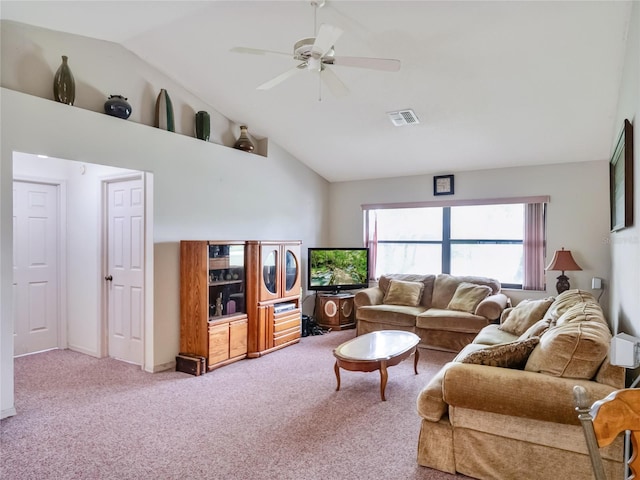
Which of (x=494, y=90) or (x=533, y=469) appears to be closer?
(x=533, y=469)

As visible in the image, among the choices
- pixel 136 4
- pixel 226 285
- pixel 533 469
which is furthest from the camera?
pixel 226 285

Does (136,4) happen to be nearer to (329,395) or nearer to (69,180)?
(69,180)

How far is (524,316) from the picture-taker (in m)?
3.78

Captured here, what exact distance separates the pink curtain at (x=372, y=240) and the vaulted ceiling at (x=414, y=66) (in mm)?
1357

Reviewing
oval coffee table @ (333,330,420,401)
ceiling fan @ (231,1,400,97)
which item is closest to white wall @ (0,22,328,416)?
ceiling fan @ (231,1,400,97)

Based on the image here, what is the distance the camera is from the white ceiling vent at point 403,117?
163 inches

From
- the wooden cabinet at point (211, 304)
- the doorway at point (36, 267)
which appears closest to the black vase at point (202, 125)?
the wooden cabinet at point (211, 304)

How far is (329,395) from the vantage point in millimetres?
3287

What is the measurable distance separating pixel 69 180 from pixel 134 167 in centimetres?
153

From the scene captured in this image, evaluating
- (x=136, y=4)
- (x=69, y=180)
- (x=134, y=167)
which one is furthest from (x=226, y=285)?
(x=136, y=4)

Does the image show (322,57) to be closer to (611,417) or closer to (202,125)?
(202,125)

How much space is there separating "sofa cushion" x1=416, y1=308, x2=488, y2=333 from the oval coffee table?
Answer: 88cm

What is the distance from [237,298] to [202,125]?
202 centimetres

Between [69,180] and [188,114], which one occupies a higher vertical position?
[188,114]
